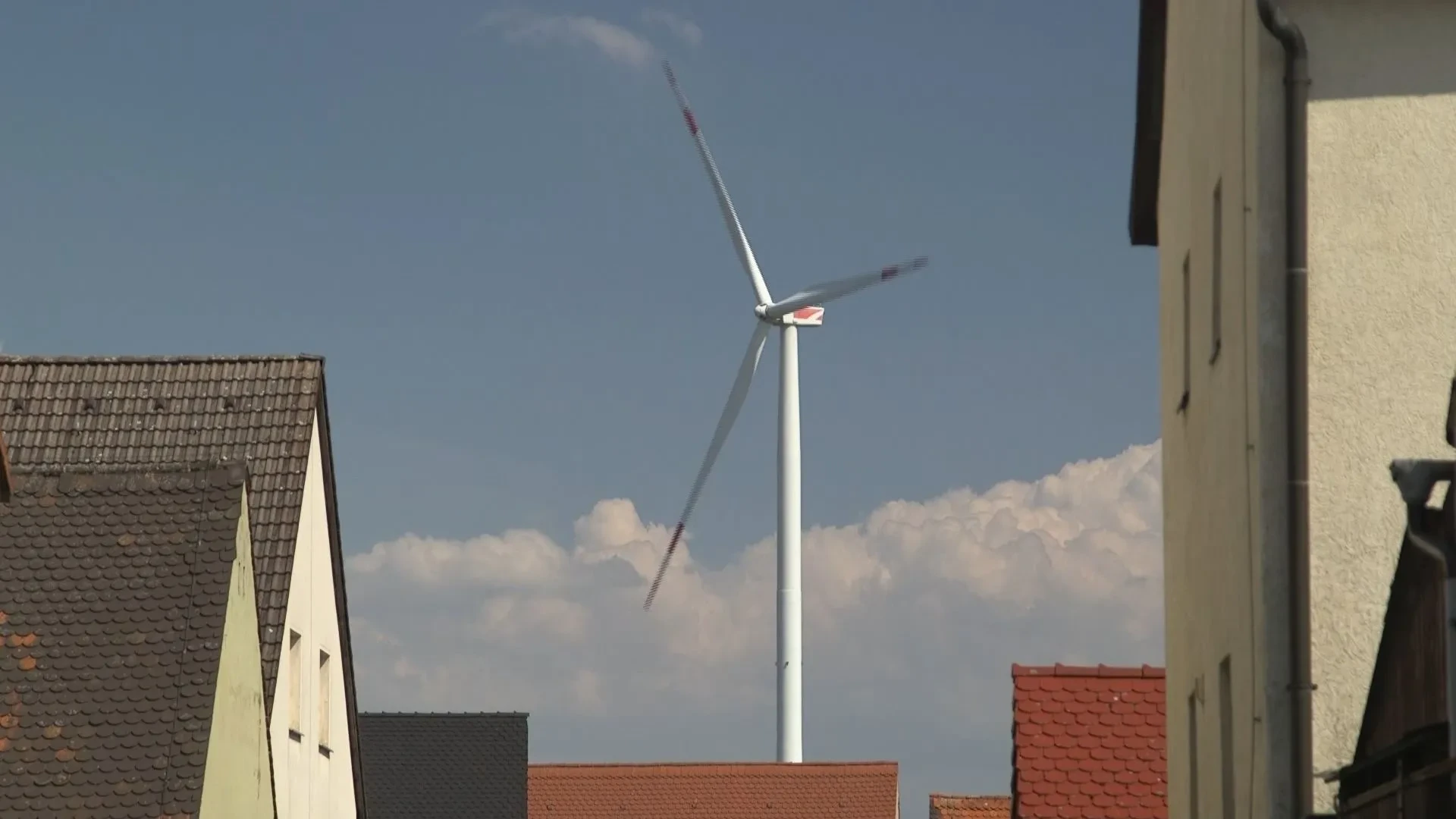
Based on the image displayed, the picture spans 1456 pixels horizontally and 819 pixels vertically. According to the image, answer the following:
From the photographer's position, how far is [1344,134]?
15.5 m

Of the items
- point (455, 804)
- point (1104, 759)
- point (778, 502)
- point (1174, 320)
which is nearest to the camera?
point (1174, 320)

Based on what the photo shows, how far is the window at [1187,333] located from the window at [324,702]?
13.9m

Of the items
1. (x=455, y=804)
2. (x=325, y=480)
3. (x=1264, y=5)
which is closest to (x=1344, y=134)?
(x=1264, y=5)

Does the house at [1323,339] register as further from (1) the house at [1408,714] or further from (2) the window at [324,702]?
(2) the window at [324,702]

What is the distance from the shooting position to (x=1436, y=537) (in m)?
11.1

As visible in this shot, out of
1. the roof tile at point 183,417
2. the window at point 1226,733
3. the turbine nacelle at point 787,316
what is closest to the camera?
the window at point 1226,733

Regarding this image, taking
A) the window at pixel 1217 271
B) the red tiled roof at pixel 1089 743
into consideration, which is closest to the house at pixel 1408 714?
the window at pixel 1217 271

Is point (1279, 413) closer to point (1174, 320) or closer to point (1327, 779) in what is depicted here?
point (1327, 779)

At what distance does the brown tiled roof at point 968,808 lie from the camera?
4156 centimetres

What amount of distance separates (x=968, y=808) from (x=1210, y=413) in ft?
86.2

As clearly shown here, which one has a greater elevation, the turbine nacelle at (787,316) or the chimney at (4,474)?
the turbine nacelle at (787,316)

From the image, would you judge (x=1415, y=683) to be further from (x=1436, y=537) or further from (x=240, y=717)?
(x=240, y=717)

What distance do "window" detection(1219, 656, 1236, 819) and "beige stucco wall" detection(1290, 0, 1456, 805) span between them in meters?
2.12

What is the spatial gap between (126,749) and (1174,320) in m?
9.50
